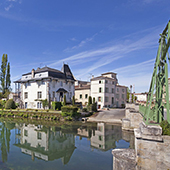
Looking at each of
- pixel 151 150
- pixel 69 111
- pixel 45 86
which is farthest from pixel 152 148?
pixel 45 86

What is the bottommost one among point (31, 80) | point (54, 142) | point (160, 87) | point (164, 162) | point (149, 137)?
point (54, 142)

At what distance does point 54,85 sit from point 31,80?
18.8 ft

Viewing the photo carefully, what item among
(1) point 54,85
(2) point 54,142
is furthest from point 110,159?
(1) point 54,85

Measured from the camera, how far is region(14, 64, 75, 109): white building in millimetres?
30438

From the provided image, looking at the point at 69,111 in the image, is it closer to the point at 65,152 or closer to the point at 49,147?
the point at 49,147

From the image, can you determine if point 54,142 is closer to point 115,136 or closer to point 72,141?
point 72,141

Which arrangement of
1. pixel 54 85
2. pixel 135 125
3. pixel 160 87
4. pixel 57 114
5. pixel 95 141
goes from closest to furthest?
pixel 160 87
pixel 95 141
pixel 135 125
pixel 57 114
pixel 54 85

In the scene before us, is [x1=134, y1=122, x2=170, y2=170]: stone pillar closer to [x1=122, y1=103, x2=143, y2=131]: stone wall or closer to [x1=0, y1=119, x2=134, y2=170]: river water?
[x1=0, y1=119, x2=134, y2=170]: river water

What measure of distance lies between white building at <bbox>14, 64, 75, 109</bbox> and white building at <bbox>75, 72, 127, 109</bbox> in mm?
4542

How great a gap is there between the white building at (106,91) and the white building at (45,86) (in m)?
4.54

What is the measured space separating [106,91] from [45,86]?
1268 centimetres

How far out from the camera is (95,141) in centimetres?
1259

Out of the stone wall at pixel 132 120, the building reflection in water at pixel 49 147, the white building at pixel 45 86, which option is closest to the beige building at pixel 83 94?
the white building at pixel 45 86

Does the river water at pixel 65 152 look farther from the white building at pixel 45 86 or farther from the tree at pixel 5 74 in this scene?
the tree at pixel 5 74
